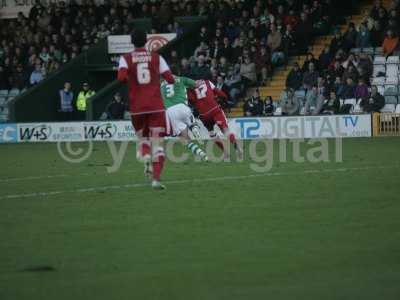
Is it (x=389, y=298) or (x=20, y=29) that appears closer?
(x=389, y=298)

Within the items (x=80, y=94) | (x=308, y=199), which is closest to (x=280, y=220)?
(x=308, y=199)

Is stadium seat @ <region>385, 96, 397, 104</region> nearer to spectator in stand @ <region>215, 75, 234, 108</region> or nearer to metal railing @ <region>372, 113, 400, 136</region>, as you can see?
metal railing @ <region>372, 113, 400, 136</region>

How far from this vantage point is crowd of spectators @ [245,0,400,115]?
28656 millimetres

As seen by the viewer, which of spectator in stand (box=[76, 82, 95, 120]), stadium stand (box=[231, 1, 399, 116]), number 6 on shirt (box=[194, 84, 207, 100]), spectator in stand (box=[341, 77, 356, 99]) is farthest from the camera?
spectator in stand (box=[76, 82, 95, 120])

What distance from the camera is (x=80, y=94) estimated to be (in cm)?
3356

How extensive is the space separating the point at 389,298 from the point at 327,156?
531 inches

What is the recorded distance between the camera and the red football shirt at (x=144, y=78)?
14.1 m

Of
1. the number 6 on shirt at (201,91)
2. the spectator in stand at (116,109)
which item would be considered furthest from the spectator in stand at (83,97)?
the number 6 on shirt at (201,91)

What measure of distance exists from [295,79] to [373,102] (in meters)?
2.87

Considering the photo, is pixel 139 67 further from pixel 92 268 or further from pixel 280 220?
pixel 92 268

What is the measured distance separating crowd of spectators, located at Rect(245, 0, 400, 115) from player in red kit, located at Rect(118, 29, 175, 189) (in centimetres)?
1484

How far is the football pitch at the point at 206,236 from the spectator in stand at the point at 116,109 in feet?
48.2

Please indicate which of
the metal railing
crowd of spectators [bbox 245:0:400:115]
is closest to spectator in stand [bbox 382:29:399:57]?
crowd of spectators [bbox 245:0:400:115]

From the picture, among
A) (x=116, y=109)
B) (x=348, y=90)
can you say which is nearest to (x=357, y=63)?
(x=348, y=90)
